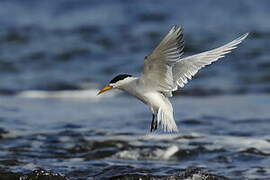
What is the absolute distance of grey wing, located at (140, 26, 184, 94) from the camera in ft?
17.3

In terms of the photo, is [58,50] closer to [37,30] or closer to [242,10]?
[37,30]

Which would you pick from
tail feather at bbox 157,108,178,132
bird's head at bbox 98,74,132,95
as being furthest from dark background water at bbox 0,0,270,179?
bird's head at bbox 98,74,132,95

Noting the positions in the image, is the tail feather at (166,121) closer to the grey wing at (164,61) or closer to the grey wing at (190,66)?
the grey wing at (164,61)

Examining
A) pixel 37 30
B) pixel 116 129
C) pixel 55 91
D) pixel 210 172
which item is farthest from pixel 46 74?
pixel 210 172

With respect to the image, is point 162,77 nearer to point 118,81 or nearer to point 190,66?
point 118,81

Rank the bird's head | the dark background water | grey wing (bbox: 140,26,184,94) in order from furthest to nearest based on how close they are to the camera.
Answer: the dark background water → the bird's head → grey wing (bbox: 140,26,184,94)

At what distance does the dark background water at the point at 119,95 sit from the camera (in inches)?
267

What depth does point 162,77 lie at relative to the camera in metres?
5.75

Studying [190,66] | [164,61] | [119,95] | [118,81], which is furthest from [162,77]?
[119,95]

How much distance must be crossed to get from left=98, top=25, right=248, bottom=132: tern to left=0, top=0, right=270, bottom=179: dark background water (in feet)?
2.09

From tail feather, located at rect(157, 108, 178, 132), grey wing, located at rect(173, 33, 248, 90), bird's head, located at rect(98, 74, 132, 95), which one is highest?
grey wing, located at rect(173, 33, 248, 90)

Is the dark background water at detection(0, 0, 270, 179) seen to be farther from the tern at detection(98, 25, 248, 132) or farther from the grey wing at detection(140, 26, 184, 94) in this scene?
the grey wing at detection(140, 26, 184, 94)

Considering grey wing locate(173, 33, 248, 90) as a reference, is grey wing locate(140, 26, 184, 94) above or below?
below

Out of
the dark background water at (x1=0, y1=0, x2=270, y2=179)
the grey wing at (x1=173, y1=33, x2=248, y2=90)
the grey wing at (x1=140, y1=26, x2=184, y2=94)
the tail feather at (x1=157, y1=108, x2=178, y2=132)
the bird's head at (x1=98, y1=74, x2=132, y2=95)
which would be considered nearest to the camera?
the grey wing at (x1=140, y1=26, x2=184, y2=94)
